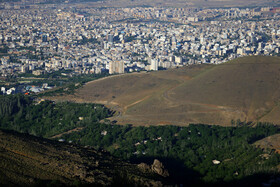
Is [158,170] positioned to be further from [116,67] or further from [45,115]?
[116,67]

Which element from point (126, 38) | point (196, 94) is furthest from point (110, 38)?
point (196, 94)

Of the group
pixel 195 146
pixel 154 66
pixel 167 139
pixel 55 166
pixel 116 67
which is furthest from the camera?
pixel 154 66

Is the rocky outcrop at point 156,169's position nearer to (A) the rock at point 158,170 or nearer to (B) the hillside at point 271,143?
(A) the rock at point 158,170

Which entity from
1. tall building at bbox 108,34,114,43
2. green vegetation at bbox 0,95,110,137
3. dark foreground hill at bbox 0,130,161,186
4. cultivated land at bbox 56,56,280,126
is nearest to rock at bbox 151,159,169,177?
dark foreground hill at bbox 0,130,161,186

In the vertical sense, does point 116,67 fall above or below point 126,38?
below

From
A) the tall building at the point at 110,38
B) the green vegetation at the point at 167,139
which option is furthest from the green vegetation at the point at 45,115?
the tall building at the point at 110,38

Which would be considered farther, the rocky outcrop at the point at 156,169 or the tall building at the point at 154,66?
the tall building at the point at 154,66

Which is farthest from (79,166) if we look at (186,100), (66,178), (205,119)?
(186,100)
